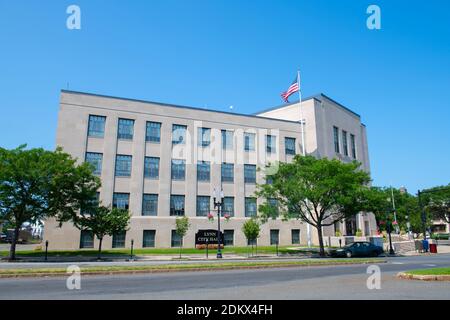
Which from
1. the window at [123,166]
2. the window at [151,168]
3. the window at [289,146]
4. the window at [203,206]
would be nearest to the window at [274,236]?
the window at [203,206]

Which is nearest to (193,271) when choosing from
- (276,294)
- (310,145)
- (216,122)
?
(276,294)

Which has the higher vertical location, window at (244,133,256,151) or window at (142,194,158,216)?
window at (244,133,256,151)

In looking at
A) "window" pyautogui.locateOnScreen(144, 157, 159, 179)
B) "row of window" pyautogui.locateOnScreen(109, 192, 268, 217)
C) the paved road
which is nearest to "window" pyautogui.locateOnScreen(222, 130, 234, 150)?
"row of window" pyautogui.locateOnScreen(109, 192, 268, 217)

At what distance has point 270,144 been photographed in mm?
48469

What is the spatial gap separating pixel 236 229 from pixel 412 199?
195ft

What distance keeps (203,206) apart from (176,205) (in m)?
3.50

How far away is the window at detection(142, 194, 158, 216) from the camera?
39.5 metres

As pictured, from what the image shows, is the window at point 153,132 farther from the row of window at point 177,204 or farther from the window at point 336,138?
the window at point 336,138

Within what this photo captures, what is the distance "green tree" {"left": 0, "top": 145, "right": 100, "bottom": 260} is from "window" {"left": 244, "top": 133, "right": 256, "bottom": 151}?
2299 cm

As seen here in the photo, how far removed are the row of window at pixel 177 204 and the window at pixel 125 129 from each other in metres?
6.79

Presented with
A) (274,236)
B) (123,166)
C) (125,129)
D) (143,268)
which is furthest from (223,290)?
(274,236)

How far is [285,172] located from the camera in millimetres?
34000

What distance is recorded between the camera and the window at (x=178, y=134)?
4288 centimetres

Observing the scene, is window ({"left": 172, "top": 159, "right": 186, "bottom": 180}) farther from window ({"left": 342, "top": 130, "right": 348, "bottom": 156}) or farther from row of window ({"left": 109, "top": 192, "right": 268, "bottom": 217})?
window ({"left": 342, "top": 130, "right": 348, "bottom": 156})
